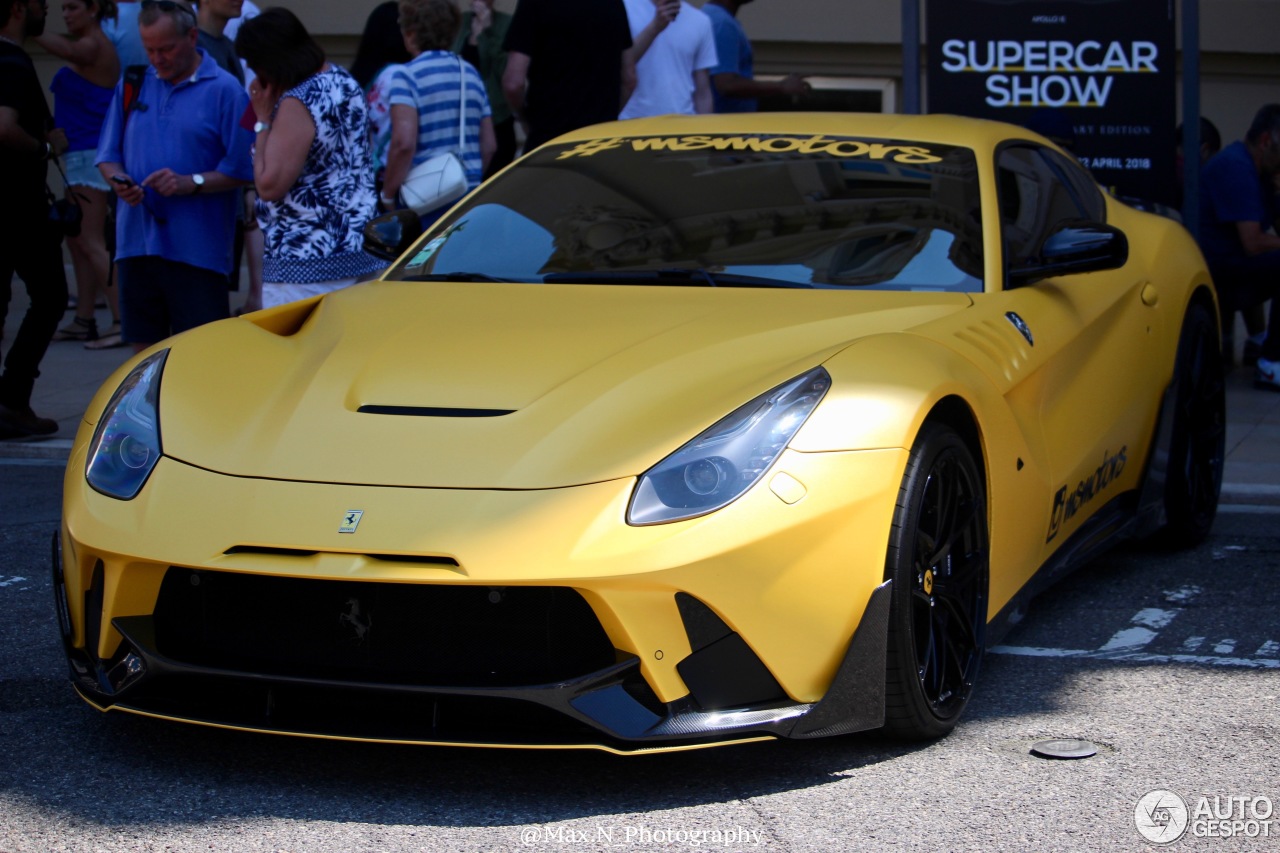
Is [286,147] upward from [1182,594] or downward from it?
upward

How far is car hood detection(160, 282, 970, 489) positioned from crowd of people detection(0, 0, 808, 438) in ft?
7.06

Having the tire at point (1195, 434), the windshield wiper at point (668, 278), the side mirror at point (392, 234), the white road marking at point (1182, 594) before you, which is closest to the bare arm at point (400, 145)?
the side mirror at point (392, 234)

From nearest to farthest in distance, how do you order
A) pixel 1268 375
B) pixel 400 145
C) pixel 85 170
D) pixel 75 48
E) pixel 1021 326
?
1. pixel 1021 326
2. pixel 400 145
3. pixel 1268 375
4. pixel 75 48
5. pixel 85 170

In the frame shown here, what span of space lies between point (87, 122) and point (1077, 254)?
700 cm

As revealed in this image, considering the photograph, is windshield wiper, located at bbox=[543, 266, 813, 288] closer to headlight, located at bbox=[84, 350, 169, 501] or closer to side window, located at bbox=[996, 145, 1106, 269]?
side window, located at bbox=[996, 145, 1106, 269]

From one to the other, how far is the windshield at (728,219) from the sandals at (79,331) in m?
5.67

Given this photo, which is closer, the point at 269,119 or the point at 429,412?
the point at 429,412

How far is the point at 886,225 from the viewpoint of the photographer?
4.57 metres

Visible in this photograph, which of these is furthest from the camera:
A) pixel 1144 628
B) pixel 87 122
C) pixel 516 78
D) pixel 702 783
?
pixel 87 122

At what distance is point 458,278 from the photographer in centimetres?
468

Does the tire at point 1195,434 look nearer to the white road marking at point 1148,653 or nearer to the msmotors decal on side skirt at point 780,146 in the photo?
the white road marking at point 1148,653

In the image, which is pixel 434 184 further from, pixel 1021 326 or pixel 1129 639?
pixel 1129 639

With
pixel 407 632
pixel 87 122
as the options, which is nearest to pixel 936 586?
pixel 407 632

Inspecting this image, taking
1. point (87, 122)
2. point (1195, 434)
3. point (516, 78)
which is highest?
point (516, 78)
